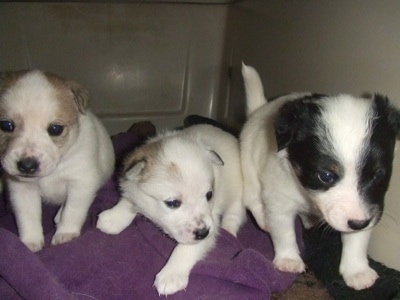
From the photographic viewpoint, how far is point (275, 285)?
260 centimetres

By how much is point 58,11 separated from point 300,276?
315 cm

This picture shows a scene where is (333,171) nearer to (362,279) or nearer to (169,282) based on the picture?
(362,279)

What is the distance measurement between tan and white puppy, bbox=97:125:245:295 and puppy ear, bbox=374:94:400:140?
94 cm

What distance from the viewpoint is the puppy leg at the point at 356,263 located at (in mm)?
Result: 2574

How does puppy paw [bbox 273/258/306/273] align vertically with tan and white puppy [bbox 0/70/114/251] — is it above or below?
below

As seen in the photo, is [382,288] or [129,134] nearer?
[382,288]

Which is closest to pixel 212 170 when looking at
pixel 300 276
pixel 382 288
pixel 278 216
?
pixel 278 216

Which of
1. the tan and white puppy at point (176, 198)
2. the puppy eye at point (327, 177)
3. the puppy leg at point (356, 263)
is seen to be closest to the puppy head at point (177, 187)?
the tan and white puppy at point (176, 198)

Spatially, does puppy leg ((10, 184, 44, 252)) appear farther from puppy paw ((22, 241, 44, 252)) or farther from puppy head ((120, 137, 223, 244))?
puppy head ((120, 137, 223, 244))

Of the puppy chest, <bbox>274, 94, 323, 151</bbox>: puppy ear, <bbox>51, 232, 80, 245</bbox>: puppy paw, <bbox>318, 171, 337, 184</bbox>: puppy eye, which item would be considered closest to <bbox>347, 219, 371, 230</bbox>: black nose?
<bbox>318, 171, 337, 184</bbox>: puppy eye

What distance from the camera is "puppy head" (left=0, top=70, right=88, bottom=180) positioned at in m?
2.50

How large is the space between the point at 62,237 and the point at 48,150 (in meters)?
0.63

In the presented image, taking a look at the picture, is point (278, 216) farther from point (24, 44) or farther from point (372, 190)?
point (24, 44)

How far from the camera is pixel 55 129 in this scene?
2695 millimetres
